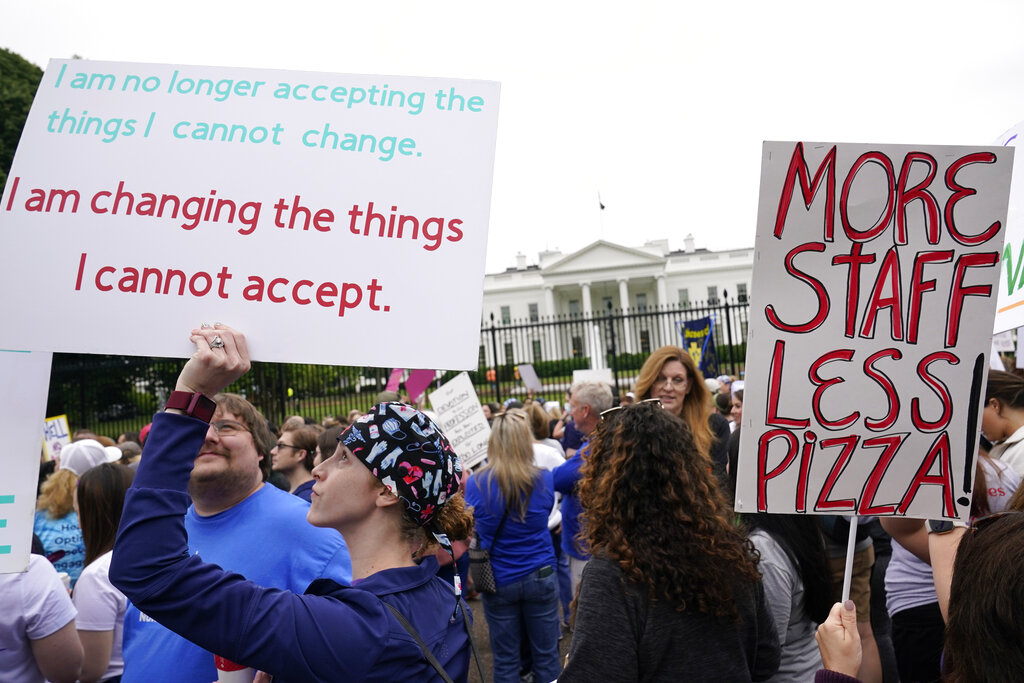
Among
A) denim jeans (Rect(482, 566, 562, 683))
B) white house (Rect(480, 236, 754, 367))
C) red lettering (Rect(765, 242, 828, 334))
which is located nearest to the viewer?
red lettering (Rect(765, 242, 828, 334))

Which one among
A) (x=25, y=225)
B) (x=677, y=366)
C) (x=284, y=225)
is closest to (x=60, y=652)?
(x=25, y=225)

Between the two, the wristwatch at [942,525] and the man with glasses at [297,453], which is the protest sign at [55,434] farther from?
the wristwatch at [942,525]

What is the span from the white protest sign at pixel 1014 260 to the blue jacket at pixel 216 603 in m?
2.62

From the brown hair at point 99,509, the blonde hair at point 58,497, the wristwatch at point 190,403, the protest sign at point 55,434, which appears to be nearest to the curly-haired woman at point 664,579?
the wristwatch at point 190,403

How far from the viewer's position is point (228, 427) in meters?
2.60

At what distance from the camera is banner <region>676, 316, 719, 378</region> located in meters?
13.0

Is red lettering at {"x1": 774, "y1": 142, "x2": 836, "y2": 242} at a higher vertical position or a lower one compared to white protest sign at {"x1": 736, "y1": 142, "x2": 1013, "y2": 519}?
higher

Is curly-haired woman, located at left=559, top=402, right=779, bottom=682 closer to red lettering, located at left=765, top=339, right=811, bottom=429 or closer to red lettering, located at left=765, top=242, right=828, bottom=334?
red lettering, located at left=765, top=339, right=811, bottom=429

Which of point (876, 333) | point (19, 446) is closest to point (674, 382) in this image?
point (876, 333)

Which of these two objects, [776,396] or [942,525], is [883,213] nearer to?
[776,396]

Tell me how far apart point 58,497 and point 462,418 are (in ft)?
11.6

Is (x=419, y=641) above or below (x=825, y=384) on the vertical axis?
below

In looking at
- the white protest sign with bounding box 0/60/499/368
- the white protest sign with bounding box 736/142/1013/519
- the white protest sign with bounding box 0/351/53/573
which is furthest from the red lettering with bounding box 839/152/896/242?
the white protest sign with bounding box 0/351/53/573

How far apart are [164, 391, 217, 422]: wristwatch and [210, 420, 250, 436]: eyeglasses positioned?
3.22 ft
